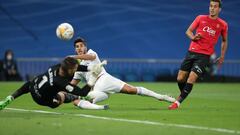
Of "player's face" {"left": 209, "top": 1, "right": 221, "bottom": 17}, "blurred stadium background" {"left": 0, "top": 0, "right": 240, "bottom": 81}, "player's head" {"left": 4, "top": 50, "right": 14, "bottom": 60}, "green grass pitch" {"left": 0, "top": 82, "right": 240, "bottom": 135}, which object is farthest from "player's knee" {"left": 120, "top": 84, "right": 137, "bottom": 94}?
"blurred stadium background" {"left": 0, "top": 0, "right": 240, "bottom": 81}

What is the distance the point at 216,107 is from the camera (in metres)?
16.5

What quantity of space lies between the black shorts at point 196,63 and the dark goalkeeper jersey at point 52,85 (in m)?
3.35

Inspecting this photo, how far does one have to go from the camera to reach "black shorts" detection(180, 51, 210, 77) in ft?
51.2

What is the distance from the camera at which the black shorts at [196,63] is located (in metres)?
15.6

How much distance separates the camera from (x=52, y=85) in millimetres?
13539

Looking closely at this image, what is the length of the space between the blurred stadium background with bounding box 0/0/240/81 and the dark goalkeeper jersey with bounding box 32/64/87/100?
56.4 ft

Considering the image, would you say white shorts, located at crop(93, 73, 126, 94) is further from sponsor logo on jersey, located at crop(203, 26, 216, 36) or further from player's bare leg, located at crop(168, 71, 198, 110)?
sponsor logo on jersey, located at crop(203, 26, 216, 36)

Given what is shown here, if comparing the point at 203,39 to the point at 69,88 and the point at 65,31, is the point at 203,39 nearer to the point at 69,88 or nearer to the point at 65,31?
the point at 65,31

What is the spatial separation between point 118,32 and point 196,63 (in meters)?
17.1

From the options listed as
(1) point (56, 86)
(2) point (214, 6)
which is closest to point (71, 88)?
(1) point (56, 86)

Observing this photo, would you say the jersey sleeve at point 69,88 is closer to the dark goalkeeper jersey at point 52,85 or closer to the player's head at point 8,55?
the dark goalkeeper jersey at point 52,85

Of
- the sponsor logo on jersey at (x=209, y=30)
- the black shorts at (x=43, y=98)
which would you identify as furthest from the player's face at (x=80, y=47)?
the sponsor logo on jersey at (x=209, y=30)

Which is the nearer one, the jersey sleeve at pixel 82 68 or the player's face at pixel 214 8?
the jersey sleeve at pixel 82 68

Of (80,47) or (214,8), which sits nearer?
(80,47)
